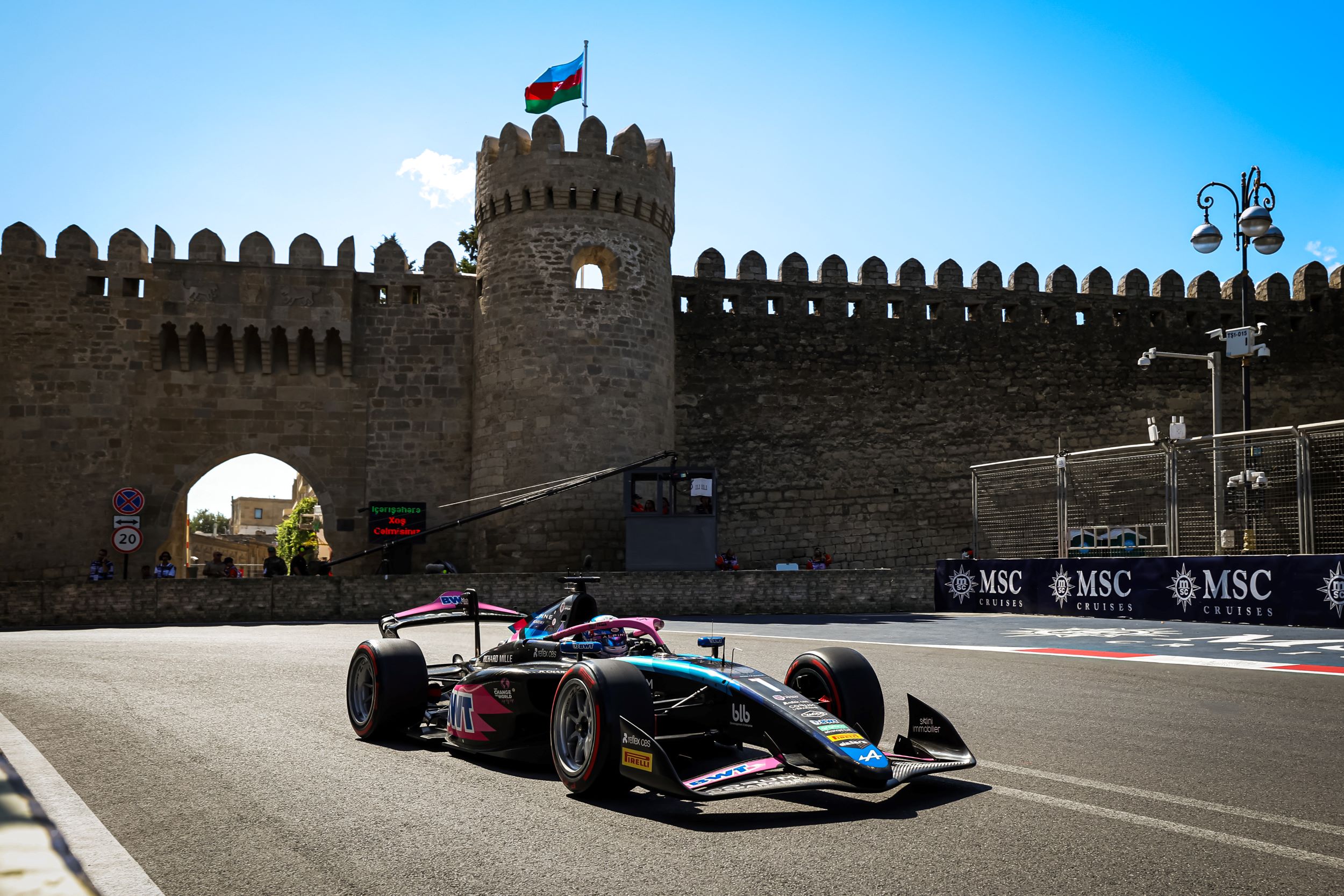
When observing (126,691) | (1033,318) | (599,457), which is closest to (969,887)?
(126,691)

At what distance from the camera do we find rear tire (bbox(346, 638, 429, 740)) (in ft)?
22.0

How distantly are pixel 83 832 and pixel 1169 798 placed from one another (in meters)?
4.50

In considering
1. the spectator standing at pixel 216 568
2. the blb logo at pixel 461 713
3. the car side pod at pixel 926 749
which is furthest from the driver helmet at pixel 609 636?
the spectator standing at pixel 216 568

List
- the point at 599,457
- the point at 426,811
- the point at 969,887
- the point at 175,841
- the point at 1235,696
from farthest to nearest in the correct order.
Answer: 1. the point at 599,457
2. the point at 1235,696
3. the point at 426,811
4. the point at 175,841
5. the point at 969,887

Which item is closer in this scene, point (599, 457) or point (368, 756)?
point (368, 756)

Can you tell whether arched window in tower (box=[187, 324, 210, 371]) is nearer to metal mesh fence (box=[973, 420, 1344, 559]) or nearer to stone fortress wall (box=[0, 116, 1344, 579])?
stone fortress wall (box=[0, 116, 1344, 579])

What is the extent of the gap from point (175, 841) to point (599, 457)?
21.1m

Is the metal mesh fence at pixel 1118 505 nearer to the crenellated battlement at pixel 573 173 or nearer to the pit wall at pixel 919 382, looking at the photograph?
the pit wall at pixel 919 382

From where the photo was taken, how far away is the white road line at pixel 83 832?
3660 mm

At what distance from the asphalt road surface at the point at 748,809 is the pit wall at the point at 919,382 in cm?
1978

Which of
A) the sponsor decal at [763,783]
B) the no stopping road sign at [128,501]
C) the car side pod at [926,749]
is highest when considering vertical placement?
the no stopping road sign at [128,501]

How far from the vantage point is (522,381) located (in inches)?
1011

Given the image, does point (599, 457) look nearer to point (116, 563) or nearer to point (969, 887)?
point (116, 563)

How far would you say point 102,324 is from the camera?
85.4 ft
